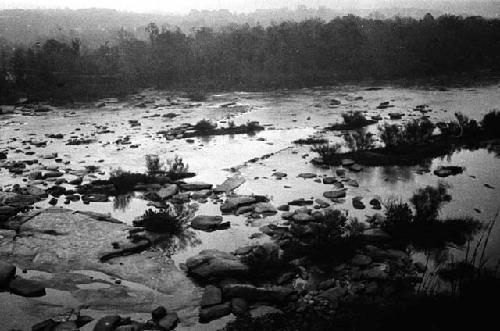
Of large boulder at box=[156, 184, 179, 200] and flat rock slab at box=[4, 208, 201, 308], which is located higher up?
large boulder at box=[156, 184, 179, 200]

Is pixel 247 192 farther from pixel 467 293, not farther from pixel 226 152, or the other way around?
pixel 467 293

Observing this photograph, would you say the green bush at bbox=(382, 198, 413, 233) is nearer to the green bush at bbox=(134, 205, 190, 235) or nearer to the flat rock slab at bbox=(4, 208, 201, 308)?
the flat rock slab at bbox=(4, 208, 201, 308)

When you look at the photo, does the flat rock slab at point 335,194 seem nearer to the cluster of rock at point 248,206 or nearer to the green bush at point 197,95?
the cluster of rock at point 248,206

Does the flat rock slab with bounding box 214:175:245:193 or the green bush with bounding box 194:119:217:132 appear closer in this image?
the flat rock slab with bounding box 214:175:245:193

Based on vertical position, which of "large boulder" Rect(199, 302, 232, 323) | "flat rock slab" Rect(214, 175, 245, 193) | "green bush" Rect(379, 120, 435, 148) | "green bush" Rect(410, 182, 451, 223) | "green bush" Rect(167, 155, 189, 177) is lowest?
"large boulder" Rect(199, 302, 232, 323)

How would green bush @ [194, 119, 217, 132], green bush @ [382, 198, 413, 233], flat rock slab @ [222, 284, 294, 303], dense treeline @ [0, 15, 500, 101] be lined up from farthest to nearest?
dense treeline @ [0, 15, 500, 101]
green bush @ [194, 119, 217, 132]
green bush @ [382, 198, 413, 233]
flat rock slab @ [222, 284, 294, 303]

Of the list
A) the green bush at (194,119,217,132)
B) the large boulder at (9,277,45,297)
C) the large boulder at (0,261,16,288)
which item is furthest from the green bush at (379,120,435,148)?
the large boulder at (0,261,16,288)

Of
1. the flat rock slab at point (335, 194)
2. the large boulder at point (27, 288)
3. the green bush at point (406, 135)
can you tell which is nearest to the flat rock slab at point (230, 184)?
the flat rock slab at point (335, 194)
